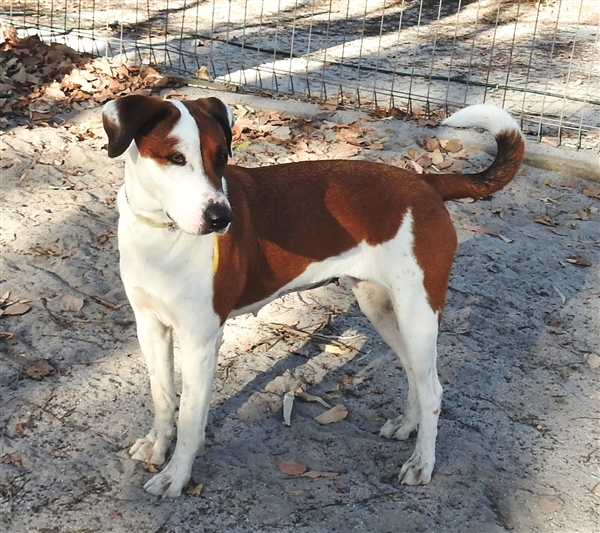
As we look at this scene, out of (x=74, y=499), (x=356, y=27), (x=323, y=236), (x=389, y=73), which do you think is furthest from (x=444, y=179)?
(x=356, y=27)

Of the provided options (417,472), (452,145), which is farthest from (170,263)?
(452,145)

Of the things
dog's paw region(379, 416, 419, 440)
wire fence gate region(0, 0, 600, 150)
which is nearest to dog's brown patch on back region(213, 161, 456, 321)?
dog's paw region(379, 416, 419, 440)

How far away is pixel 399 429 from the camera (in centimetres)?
417

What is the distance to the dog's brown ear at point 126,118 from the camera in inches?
122

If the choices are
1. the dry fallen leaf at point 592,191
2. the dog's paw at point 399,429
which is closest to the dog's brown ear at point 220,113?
the dog's paw at point 399,429

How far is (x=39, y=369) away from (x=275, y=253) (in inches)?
61.9

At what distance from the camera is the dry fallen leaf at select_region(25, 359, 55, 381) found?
14.3 feet

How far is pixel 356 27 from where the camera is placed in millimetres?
12055

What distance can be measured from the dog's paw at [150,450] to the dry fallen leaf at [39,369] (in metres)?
0.77

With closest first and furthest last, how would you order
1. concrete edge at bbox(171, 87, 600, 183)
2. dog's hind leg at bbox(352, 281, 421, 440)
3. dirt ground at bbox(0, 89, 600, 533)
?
dirt ground at bbox(0, 89, 600, 533), dog's hind leg at bbox(352, 281, 421, 440), concrete edge at bbox(171, 87, 600, 183)

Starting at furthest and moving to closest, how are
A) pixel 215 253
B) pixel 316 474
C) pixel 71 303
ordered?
pixel 71 303, pixel 316 474, pixel 215 253

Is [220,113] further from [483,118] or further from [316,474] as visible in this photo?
[316,474]

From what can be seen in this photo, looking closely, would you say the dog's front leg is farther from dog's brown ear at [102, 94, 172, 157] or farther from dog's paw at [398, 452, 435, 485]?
dog's paw at [398, 452, 435, 485]

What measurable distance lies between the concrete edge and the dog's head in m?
4.57
